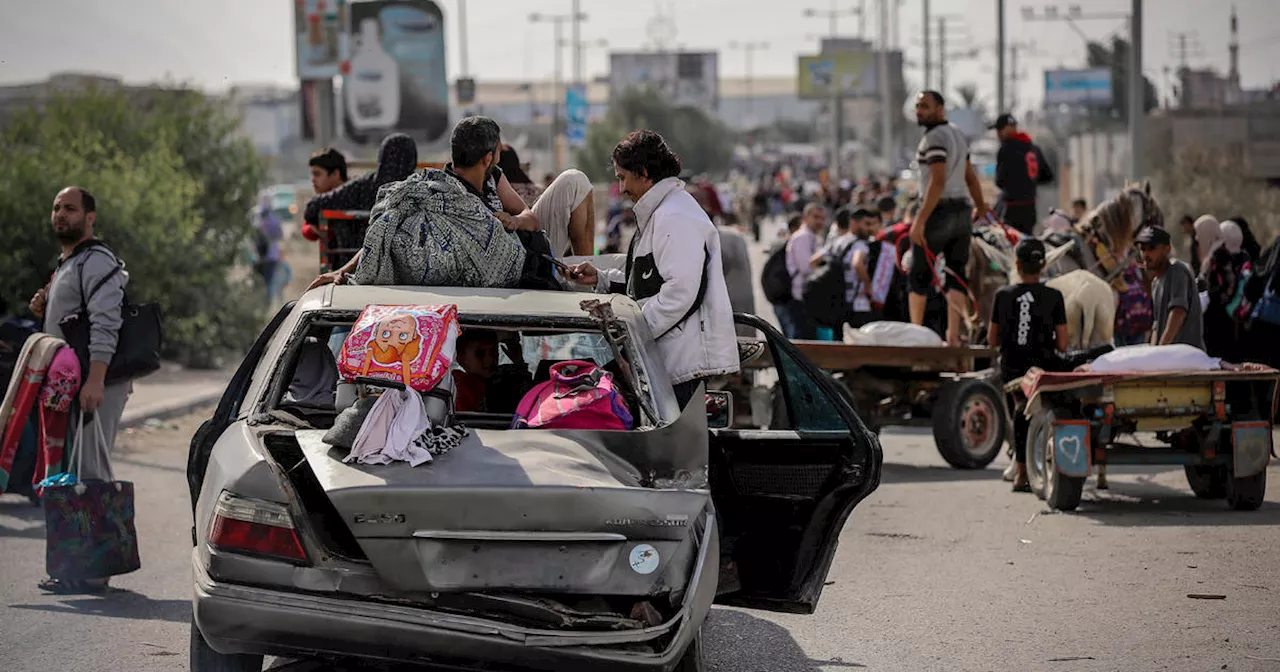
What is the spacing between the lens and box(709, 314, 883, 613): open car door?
6.84m

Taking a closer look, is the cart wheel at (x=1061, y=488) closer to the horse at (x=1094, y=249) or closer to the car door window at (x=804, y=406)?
the car door window at (x=804, y=406)

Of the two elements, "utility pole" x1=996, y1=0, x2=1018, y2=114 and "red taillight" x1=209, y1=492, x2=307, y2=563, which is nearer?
"red taillight" x1=209, y1=492, x2=307, y2=563

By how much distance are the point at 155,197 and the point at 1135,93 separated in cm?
1421

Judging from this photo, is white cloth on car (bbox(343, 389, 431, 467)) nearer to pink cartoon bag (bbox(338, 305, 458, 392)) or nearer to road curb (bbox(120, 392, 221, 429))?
pink cartoon bag (bbox(338, 305, 458, 392))

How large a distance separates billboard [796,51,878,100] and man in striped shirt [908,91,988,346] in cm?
11336

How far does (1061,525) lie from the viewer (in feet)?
34.7

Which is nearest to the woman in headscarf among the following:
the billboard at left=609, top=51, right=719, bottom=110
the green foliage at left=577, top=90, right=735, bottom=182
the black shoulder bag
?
the black shoulder bag

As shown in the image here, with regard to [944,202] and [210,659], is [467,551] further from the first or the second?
[944,202]

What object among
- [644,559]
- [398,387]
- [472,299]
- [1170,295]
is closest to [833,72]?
[1170,295]

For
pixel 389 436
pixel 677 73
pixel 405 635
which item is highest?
pixel 677 73

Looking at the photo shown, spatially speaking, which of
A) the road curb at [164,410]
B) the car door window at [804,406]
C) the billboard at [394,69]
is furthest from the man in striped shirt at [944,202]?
the billboard at [394,69]

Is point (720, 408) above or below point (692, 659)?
above

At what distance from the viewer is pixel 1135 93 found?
26406mm

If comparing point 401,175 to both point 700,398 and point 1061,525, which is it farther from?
point 700,398
